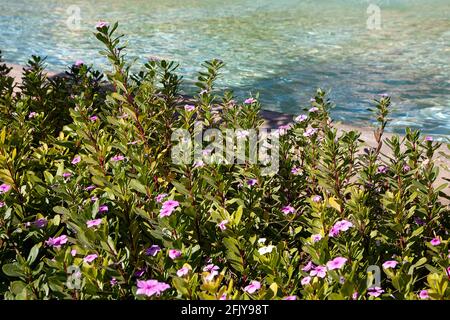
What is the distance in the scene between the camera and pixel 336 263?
2.51 meters

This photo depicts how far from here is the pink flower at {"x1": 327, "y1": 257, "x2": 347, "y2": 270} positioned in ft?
8.16

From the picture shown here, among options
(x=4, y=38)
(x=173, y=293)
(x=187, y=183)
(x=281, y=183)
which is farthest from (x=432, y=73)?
(x=4, y=38)

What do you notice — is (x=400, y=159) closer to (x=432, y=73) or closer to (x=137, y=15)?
(x=432, y=73)

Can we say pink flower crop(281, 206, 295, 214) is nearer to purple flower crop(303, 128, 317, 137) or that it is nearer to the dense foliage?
the dense foliage

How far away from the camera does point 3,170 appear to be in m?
3.42

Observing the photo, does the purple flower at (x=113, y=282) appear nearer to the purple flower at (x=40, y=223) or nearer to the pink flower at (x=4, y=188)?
the purple flower at (x=40, y=223)

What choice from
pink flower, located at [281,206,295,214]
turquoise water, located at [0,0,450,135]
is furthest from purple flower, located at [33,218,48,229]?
turquoise water, located at [0,0,450,135]

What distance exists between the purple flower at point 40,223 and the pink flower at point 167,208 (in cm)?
60

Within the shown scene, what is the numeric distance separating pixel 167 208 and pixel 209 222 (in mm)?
344

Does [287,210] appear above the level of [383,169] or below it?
below

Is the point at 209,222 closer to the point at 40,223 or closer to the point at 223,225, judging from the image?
the point at 223,225

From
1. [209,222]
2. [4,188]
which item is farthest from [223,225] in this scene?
[4,188]

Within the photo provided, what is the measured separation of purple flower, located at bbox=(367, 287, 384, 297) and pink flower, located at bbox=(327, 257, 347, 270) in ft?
0.50

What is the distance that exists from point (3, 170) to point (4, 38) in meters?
9.56
